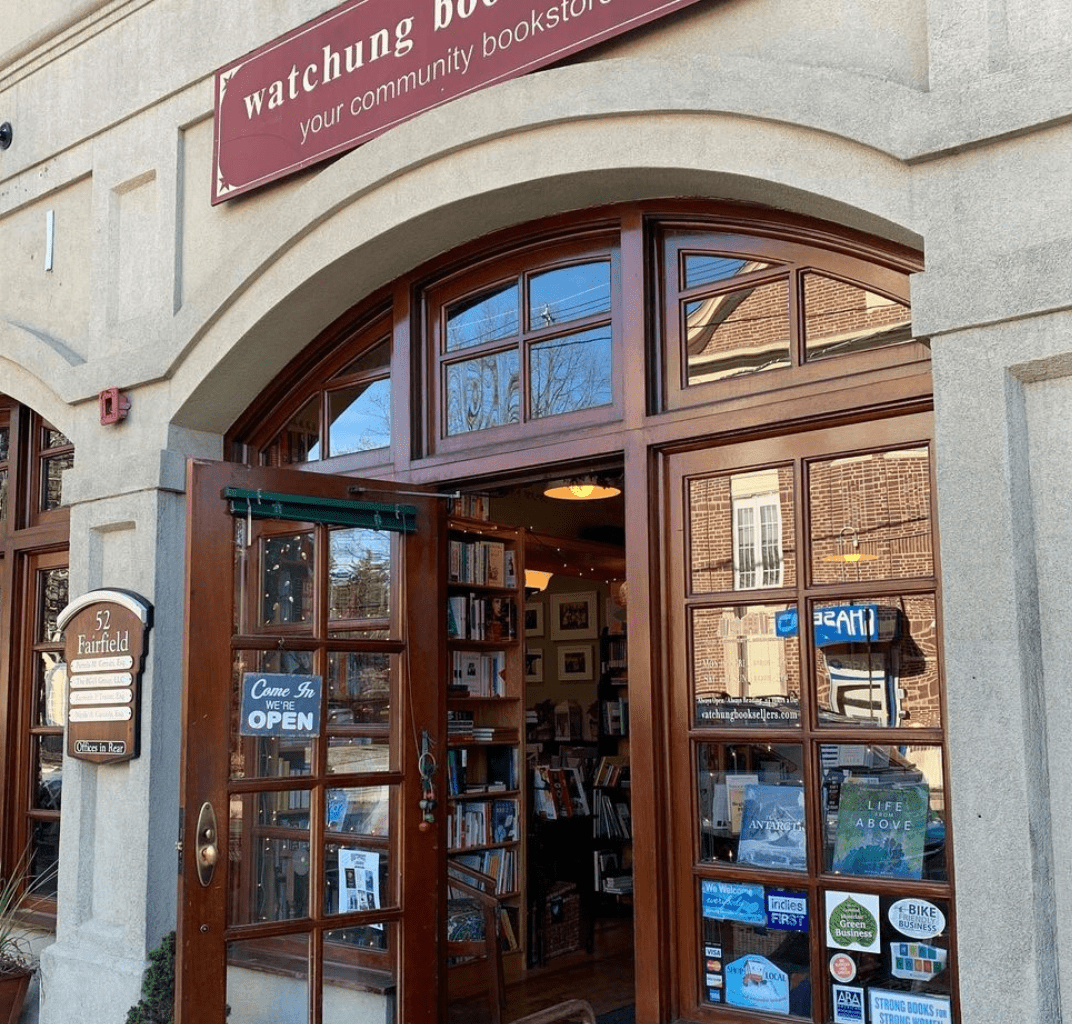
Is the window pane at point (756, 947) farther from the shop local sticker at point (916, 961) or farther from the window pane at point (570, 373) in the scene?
the window pane at point (570, 373)

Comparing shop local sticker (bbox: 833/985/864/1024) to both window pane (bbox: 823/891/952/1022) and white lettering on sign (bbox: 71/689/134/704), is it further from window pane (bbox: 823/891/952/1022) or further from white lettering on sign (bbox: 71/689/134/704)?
white lettering on sign (bbox: 71/689/134/704)

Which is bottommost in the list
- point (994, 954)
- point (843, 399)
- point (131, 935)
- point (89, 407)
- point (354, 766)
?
point (131, 935)

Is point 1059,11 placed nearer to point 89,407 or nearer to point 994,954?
point 994,954

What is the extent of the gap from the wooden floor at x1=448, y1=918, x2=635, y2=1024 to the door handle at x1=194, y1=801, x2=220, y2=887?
2.20m

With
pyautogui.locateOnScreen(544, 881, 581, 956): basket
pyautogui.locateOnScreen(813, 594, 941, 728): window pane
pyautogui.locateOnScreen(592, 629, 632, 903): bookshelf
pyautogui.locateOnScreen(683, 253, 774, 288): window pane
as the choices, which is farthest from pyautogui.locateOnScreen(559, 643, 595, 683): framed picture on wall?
pyautogui.locateOnScreen(813, 594, 941, 728): window pane

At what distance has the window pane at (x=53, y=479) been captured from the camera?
23.7 ft

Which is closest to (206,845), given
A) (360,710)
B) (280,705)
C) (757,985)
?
(280,705)

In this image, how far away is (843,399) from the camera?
156 inches

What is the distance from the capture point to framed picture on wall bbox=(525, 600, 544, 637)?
10.0 meters

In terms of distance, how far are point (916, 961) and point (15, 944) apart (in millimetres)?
4446

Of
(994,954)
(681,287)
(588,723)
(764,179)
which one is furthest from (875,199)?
(588,723)

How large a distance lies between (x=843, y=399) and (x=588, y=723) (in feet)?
18.8

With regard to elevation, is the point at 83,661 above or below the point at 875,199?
below

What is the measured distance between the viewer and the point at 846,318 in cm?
408
